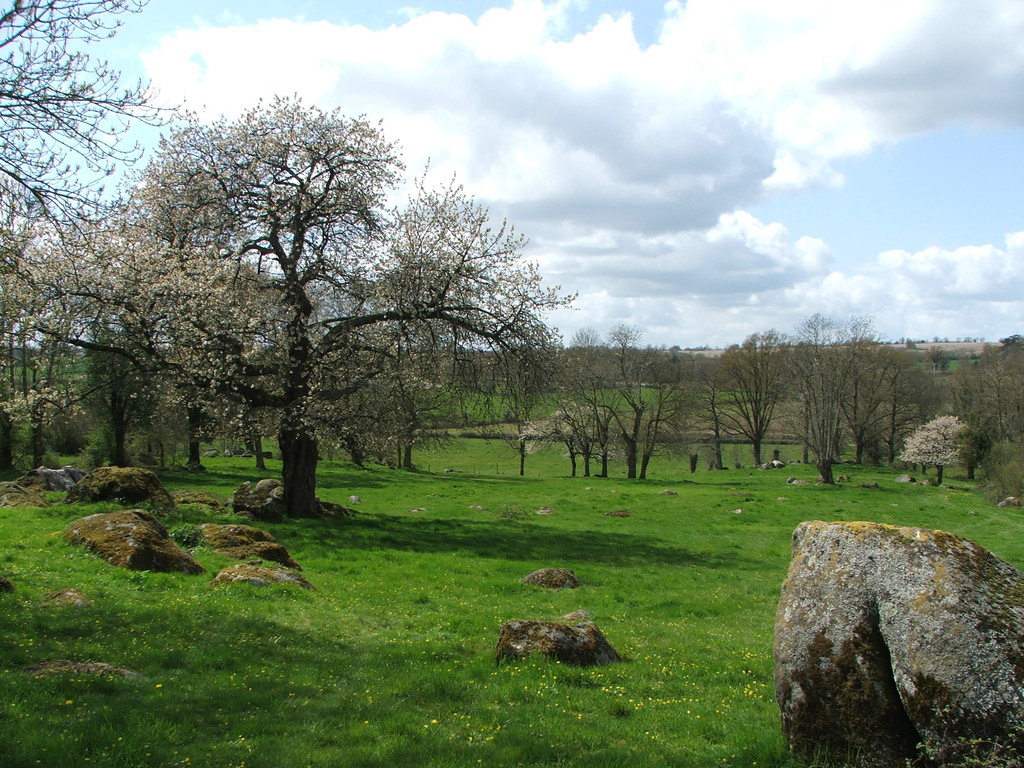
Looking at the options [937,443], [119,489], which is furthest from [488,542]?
[937,443]

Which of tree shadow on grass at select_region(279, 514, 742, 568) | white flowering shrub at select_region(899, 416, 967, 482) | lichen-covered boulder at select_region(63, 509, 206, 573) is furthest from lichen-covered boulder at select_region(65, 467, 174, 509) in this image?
white flowering shrub at select_region(899, 416, 967, 482)

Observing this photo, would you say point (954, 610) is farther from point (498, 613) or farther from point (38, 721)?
point (498, 613)

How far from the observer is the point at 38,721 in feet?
20.0

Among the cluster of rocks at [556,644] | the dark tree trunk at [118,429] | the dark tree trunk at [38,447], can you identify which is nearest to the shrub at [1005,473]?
the cluster of rocks at [556,644]

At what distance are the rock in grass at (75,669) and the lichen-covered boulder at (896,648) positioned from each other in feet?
23.4

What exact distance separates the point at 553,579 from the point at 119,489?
1325cm

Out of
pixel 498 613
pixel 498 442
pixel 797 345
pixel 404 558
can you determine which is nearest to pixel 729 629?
pixel 498 613

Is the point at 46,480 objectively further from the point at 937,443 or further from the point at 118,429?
the point at 937,443

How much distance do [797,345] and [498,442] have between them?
39.4 metres

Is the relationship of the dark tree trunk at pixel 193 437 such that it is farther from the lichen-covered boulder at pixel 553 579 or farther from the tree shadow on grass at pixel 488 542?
the lichen-covered boulder at pixel 553 579

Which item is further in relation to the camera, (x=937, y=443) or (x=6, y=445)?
(x=937, y=443)

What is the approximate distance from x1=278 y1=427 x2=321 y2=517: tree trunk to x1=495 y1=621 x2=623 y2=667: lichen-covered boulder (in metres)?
16.4

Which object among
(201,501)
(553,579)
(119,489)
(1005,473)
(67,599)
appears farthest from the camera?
(1005,473)

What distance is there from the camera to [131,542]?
13.6 m
